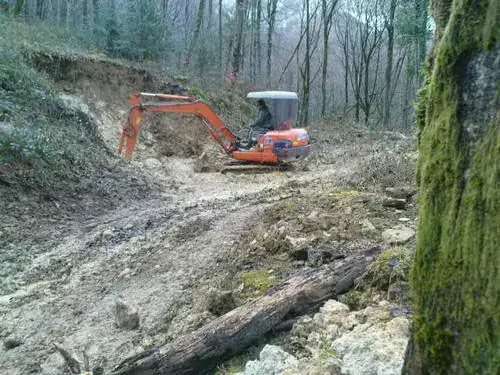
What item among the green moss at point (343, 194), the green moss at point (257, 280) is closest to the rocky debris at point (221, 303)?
the green moss at point (257, 280)

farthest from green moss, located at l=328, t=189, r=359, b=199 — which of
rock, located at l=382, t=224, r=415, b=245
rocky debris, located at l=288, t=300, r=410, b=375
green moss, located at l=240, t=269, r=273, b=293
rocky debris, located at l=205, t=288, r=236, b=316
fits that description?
rocky debris, located at l=288, t=300, r=410, b=375

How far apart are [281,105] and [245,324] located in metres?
9.24

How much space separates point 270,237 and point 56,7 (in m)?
29.1

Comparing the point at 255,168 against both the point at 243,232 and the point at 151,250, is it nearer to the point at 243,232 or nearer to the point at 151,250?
the point at 243,232

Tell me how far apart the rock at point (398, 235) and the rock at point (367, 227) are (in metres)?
0.18

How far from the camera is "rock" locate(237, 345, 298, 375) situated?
2816 millimetres

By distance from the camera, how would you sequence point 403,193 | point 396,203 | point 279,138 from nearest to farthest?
1. point 396,203
2. point 403,193
3. point 279,138

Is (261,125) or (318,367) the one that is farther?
(261,125)

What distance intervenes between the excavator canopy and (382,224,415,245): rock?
25.1 ft

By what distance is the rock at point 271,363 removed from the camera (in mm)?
2816

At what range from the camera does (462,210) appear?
1.67 meters

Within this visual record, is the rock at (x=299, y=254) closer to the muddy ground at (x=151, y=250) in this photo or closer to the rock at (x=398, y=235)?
the muddy ground at (x=151, y=250)

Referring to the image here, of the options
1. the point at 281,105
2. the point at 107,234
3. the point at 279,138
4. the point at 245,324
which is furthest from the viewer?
the point at 281,105

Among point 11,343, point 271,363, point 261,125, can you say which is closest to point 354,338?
point 271,363
